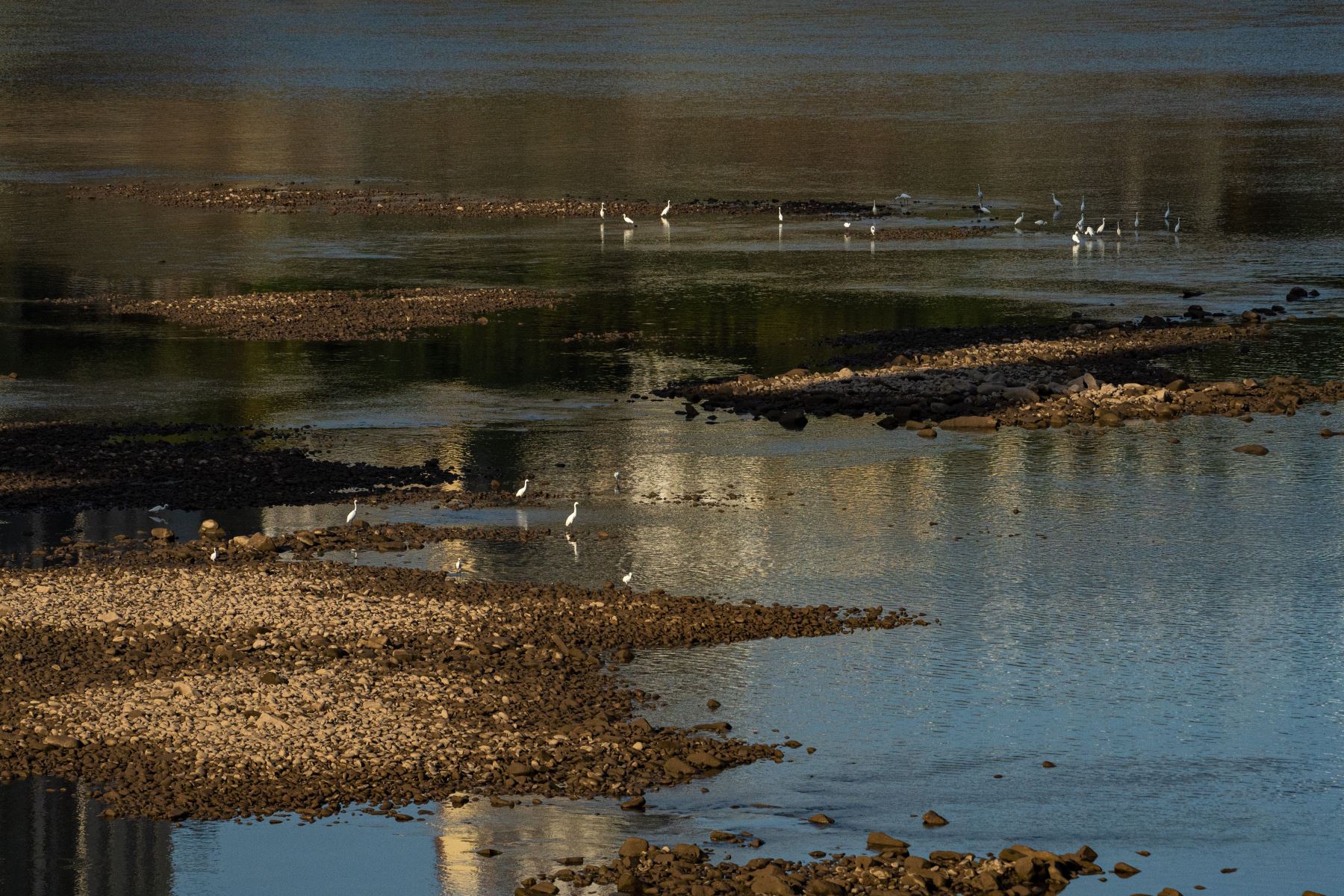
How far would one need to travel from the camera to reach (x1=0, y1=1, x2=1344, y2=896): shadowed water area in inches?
647

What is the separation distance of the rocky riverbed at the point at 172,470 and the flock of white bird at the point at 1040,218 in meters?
25.0

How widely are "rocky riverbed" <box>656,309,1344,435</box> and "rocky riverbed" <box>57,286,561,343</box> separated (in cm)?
832

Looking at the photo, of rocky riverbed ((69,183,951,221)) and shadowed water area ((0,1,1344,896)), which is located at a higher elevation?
rocky riverbed ((69,183,951,221))

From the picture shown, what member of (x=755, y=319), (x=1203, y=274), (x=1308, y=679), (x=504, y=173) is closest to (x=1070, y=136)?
A: (x=504, y=173)

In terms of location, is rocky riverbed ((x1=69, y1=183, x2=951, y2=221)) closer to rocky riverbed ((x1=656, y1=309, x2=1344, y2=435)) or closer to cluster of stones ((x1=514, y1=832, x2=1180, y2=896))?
rocky riverbed ((x1=656, y1=309, x2=1344, y2=435))

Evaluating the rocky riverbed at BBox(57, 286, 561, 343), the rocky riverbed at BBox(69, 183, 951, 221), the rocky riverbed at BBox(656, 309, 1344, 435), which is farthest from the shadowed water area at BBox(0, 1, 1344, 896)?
the rocky riverbed at BBox(69, 183, 951, 221)

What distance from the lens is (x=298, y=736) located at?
57.8 ft

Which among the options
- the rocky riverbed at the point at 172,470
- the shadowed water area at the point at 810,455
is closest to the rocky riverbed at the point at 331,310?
the shadowed water area at the point at 810,455

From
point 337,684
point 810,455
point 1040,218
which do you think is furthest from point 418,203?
point 337,684

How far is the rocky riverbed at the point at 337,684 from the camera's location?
1703 centimetres

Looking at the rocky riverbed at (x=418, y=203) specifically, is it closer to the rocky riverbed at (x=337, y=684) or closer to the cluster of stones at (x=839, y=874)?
the rocky riverbed at (x=337, y=684)

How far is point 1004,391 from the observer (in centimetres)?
3228

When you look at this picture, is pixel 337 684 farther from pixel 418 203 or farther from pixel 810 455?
pixel 418 203

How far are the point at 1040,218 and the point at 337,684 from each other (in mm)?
39227
